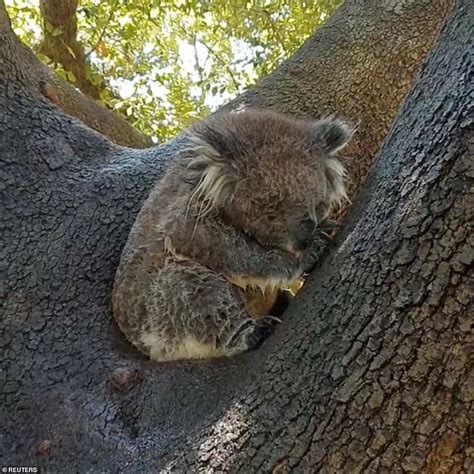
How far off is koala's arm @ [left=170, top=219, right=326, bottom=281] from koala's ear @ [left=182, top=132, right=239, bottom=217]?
0.07 metres

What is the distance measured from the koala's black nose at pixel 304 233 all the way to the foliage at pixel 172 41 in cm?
273

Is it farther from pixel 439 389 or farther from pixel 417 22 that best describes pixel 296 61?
pixel 439 389

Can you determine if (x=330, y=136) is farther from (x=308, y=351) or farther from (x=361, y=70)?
(x=308, y=351)

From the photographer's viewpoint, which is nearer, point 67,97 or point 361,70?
point 361,70

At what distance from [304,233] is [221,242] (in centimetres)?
26

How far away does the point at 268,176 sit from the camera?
2.12 meters

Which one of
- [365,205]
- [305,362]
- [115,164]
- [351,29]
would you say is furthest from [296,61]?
[305,362]

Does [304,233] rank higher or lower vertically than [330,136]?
lower

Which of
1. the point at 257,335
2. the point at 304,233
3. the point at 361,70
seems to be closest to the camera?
the point at 257,335

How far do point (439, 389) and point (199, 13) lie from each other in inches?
163

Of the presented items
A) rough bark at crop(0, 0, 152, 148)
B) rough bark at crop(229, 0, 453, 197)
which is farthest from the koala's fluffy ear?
rough bark at crop(0, 0, 152, 148)

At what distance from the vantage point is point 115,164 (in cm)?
267

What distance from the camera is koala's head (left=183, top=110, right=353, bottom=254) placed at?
208 cm

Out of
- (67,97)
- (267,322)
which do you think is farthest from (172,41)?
(267,322)
